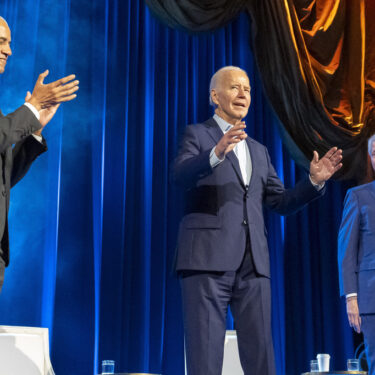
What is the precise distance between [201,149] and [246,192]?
0.25m

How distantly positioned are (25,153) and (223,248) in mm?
773

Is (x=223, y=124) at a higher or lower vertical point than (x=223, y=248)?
higher

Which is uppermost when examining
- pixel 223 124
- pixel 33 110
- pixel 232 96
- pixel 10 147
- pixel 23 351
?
pixel 232 96

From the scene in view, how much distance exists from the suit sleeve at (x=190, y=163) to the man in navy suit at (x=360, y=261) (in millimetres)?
807

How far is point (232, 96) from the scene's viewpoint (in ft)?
8.48

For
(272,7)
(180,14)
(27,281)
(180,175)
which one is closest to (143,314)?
(27,281)

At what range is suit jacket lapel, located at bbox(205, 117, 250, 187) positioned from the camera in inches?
95.3

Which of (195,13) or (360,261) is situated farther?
(195,13)

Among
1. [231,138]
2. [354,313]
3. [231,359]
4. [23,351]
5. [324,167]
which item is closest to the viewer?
[231,138]

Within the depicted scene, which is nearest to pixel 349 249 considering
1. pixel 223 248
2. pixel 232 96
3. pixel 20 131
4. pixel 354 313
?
pixel 354 313

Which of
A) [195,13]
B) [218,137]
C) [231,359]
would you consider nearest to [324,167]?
[218,137]

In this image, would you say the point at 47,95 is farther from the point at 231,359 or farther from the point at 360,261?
the point at 231,359

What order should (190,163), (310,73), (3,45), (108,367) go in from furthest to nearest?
(310,73)
(108,367)
(190,163)
(3,45)

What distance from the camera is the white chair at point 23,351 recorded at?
2844mm
